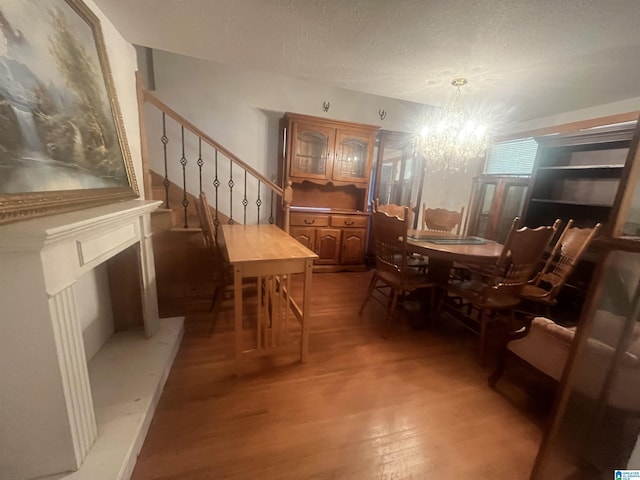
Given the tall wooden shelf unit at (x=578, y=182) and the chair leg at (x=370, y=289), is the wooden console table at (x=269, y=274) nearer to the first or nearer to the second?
the chair leg at (x=370, y=289)

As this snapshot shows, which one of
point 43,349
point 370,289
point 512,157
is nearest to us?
point 43,349

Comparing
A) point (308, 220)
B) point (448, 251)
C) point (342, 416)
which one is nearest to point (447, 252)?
point (448, 251)

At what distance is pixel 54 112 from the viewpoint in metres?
1.02

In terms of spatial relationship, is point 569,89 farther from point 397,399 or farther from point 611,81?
point 397,399

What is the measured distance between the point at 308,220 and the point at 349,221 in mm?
599

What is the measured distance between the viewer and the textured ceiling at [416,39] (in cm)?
127

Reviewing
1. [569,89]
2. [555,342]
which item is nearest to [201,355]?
[555,342]

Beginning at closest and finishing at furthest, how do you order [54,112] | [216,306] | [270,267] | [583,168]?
1. [54,112]
2. [270,267]
3. [216,306]
4. [583,168]

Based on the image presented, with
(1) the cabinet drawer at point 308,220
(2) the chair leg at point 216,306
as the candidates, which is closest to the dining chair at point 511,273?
(1) the cabinet drawer at point 308,220

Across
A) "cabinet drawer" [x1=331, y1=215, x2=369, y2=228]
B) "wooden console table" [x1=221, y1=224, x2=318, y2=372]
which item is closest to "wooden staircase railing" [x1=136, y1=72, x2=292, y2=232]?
"cabinet drawer" [x1=331, y1=215, x2=369, y2=228]

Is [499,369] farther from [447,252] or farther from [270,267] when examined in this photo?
[270,267]

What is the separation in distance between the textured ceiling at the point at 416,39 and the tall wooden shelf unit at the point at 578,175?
46 cm

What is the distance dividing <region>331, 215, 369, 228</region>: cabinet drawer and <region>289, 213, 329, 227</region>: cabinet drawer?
12 cm

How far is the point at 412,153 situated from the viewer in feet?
12.7
